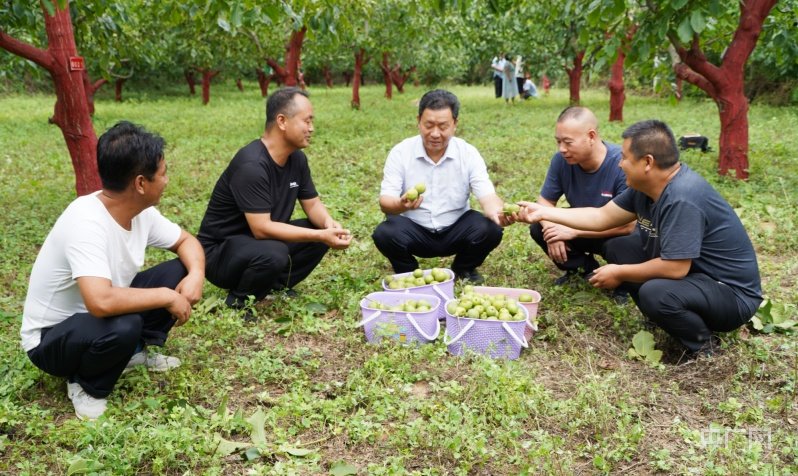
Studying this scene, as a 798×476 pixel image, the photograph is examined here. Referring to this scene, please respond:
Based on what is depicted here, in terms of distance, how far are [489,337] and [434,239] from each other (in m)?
1.37

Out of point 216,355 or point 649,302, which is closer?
point 649,302

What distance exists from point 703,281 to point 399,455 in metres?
2.00

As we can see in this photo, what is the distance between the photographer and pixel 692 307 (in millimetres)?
3641

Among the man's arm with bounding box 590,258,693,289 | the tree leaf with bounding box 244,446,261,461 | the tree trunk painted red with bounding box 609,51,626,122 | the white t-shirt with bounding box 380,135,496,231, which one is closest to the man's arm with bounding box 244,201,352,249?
the white t-shirt with bounding box 380,135,496,231

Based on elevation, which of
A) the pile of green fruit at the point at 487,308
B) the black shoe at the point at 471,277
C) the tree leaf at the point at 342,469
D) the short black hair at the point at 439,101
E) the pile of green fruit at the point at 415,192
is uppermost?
the short black hair at the point at 439,101

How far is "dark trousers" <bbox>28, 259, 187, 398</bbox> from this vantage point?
10.3 ft

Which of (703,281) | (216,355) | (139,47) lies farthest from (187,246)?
(139,47)

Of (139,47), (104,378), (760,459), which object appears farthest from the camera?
(139,47)

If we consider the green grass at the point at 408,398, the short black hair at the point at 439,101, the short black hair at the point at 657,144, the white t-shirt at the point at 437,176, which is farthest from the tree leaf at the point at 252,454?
the short black hair at the point at 439,101

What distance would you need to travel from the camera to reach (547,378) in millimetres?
3674

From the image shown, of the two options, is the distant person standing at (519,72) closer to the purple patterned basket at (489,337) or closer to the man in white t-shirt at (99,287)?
the purple patterned basket at (489,337)

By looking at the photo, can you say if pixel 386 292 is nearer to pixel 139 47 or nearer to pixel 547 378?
pixel 547 378

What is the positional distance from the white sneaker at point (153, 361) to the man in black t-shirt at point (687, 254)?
2675 millimetres

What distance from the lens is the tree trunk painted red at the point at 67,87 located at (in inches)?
247
